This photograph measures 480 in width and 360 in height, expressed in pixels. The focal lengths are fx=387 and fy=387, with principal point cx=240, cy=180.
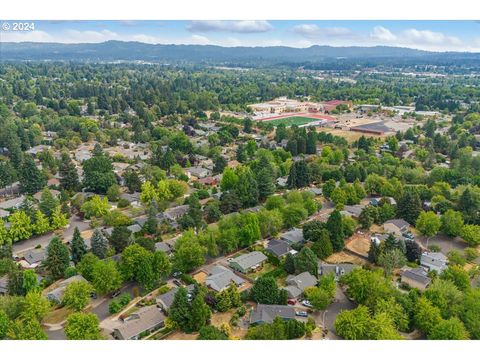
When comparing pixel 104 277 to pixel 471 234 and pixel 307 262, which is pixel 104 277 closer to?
pixel 307 262

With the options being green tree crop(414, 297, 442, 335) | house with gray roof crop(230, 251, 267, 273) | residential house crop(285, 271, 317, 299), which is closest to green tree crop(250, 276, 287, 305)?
residential house crop(285, 271, 317, 299)

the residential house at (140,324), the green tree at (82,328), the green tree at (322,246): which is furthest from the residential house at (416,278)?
the green tree at (82,328)

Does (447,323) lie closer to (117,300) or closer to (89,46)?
(117,300)

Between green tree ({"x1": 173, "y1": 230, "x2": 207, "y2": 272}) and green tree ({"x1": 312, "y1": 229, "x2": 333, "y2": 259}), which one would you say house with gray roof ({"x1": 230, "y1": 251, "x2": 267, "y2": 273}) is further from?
green tree ({"x1": 312, "y1": 229, "x2": 333, "y2": 259})

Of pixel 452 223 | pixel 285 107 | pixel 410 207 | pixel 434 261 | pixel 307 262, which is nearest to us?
pixel 307 262

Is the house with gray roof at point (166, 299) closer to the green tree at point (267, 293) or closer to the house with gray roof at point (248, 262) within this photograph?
the green tree at point (267, 293)

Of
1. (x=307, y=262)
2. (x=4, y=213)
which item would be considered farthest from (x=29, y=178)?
(x=307, y=262)
